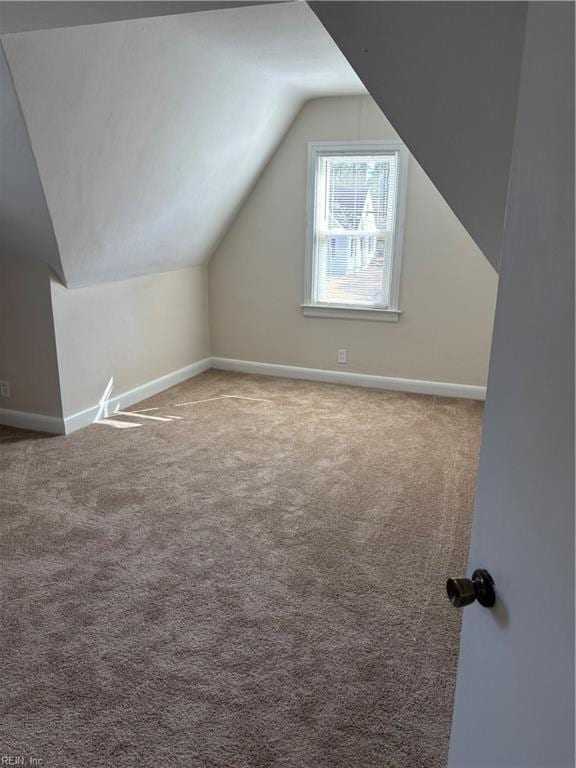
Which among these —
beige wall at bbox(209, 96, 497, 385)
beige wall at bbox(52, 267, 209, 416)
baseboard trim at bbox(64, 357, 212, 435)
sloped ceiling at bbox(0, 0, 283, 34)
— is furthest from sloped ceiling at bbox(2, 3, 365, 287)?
baseboard trim at bbox(64, 357, 212, 435)

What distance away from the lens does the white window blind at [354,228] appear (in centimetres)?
459

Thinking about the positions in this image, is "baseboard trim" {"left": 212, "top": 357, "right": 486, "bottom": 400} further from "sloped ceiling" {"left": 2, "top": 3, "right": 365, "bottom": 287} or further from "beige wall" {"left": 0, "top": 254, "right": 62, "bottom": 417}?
"beige wall" {"left": 0, "top": 254, "right": 62, "bottom": 417}

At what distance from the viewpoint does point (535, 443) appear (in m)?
0.76

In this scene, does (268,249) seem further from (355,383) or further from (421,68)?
(421,68)

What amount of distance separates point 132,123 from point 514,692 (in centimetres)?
309

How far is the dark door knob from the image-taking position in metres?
0.88

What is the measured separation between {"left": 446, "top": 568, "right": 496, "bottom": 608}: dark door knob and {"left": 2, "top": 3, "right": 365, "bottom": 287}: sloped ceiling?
7.94ft

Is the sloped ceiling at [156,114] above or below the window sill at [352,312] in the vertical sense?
above

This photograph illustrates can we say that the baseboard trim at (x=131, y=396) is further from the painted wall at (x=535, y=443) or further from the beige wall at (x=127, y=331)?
the painted wall at (x=535, y=443)

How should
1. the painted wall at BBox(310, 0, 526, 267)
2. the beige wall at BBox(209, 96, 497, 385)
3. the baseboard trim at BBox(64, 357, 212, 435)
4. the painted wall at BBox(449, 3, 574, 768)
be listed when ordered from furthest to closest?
the beige wall at BBox(209, 96, 497, 385) → the baseboard trim at BBox(64, 357, 212, 435) → the painted wall at BBox(310, 0, 526, 267) → the painted wall at BBox(449, 3, 574, 768)

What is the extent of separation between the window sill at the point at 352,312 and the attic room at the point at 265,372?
0.10 feet

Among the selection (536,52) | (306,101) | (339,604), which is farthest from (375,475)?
(306,101)

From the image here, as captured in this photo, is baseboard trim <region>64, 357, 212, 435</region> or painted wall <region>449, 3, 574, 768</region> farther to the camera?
baseboard trim <region>64, 357, 212, 435</region>

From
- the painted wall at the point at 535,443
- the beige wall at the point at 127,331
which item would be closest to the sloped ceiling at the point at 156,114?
the beige wall at the point at 127,331
